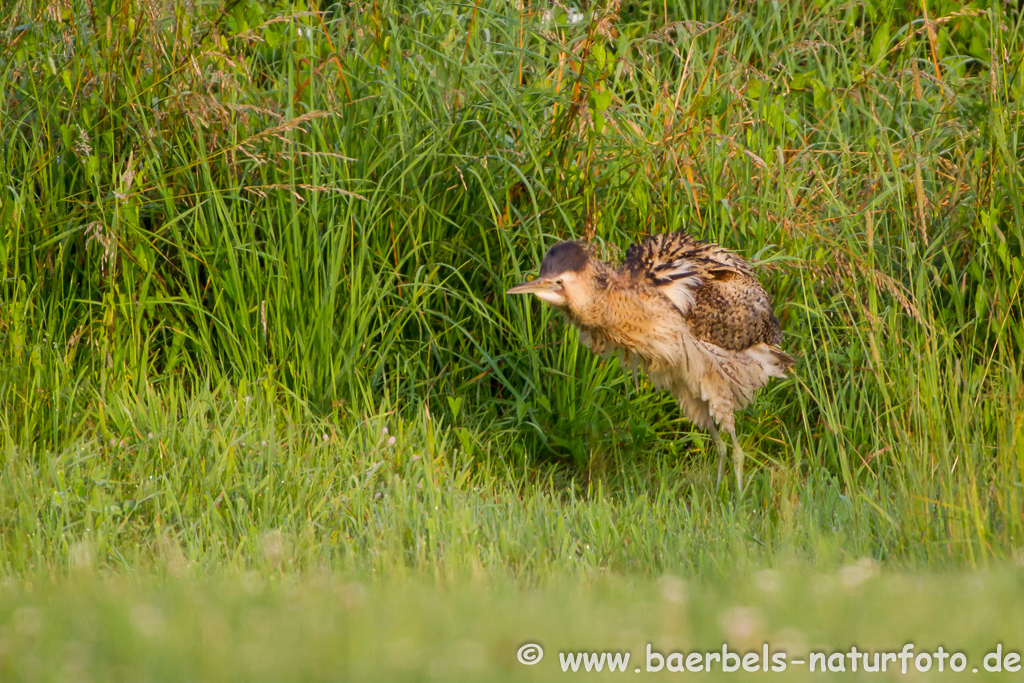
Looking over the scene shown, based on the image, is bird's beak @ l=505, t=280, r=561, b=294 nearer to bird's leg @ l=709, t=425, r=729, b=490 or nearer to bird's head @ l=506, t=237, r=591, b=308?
bird's head @ l=506, t=237, r=591, b=308

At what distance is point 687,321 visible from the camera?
5.62 m

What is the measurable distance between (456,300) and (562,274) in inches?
46.1

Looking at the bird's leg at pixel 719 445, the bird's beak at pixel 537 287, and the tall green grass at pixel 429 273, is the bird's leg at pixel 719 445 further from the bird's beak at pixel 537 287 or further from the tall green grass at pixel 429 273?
the bird's beak at pixel 537 287

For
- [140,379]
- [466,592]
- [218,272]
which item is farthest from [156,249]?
[466,592]

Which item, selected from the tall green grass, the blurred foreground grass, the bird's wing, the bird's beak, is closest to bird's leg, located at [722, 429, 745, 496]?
the tall green grass

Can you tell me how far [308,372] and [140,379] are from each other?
0.80m

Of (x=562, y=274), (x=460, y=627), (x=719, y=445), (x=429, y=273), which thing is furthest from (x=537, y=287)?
(x=460, y=627)

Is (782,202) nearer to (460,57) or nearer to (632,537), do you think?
(460,57)

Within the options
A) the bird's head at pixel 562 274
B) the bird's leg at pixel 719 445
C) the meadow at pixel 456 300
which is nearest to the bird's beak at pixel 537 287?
the bird's head at pixel 562 274

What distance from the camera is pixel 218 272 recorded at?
212 inches

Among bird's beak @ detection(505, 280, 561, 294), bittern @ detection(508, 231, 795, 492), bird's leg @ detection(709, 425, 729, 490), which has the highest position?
bird's beak @ detection(505, 280, 561, 294)

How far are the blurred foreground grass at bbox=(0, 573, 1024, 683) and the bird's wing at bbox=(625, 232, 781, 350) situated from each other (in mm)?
2531

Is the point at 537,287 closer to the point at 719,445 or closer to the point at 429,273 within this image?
the point at 429,273

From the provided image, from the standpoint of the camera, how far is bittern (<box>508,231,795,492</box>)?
517cm
